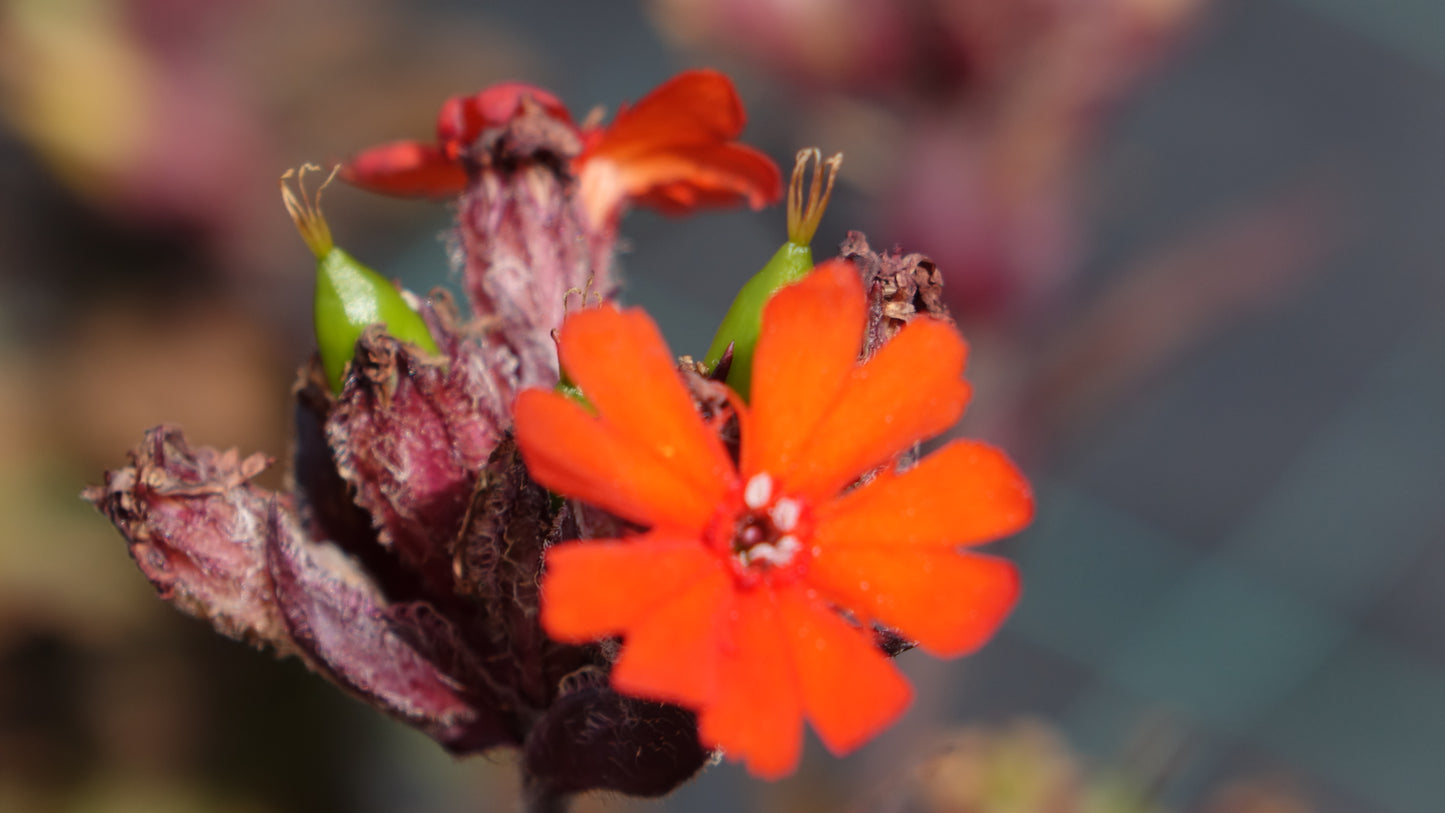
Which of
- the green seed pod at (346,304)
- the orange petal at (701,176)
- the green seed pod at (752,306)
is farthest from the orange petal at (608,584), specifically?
the orange petal at (701,176)

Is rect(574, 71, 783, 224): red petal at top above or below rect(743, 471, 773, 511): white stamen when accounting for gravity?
above

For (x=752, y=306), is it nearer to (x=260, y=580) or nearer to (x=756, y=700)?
(x=756, y=700)

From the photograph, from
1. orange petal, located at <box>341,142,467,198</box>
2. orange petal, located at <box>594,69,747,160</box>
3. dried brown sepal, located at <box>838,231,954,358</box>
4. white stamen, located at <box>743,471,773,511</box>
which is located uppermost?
orange petal, located at <box>594,69,747,160</box>

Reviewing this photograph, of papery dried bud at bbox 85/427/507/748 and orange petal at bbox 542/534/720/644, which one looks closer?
orange petal at bbox 542/534/720/644

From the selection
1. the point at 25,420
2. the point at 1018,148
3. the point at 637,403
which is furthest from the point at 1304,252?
the point at 25,420

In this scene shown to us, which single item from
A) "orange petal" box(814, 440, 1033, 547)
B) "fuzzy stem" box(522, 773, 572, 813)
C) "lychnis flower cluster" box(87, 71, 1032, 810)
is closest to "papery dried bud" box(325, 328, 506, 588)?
"lychnis flower cluster" box(87, 71, 1032, 810)

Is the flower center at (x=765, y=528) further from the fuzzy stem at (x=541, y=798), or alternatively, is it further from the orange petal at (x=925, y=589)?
the fuzzy stem at (x=541, y=798)

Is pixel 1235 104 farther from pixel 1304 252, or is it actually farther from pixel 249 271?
pixel 249 271

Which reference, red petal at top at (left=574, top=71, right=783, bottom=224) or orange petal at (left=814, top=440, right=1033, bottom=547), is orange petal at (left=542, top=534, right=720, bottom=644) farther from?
red petal at top at (left=574, top=71, right=783, bottom=224)
